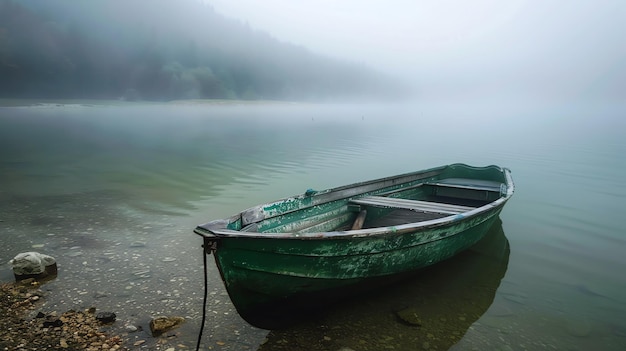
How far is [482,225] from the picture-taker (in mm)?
9297

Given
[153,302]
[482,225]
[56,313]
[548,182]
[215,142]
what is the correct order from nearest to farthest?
[56,313] < [153,302] < [482,225] < [548,182] < [215,142]

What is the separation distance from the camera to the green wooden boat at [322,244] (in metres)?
5.65

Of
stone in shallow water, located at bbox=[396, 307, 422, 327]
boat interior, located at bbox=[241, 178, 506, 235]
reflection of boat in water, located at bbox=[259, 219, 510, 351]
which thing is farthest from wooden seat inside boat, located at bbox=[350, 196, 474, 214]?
stone in shallow water, located at bbox=[396, 307, 422, 327]

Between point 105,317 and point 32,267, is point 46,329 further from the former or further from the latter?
point 32,267

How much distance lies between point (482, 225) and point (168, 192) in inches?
493

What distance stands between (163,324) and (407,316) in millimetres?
4212

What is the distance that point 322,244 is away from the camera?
5988 millimetres

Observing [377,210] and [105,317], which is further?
[377,210]

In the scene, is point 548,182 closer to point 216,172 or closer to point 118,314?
point 216,172

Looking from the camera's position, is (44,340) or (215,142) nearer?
(44,340)

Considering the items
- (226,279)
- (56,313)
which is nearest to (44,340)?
(56,313)

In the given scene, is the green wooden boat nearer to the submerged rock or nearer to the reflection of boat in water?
the reflection of boat in water

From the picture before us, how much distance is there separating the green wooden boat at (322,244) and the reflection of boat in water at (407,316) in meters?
0.47

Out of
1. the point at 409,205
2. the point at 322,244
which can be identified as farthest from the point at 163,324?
the point at 409,205
